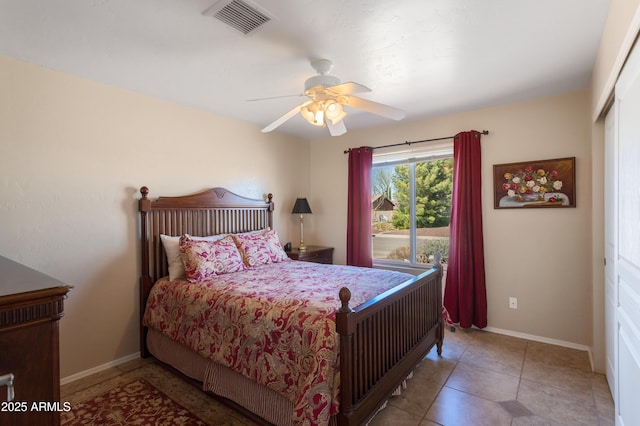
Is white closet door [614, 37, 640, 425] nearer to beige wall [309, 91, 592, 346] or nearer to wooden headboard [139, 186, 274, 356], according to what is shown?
beige wall [309, 91, 592, 346]

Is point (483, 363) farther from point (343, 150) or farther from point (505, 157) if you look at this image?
point (343, 150)

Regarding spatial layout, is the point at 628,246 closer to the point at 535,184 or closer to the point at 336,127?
the point at 535,184

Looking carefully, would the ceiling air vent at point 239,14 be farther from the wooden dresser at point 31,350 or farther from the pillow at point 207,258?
the pillow at point 207,258

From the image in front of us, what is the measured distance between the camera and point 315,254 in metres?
4.07

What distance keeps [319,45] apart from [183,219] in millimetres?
2090

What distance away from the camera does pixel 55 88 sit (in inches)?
94.3

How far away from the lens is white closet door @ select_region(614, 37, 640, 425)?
1.33 m

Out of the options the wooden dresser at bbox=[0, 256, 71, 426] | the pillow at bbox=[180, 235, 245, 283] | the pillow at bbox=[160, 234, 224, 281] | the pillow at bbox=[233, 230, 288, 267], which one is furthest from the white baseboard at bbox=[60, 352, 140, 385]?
the wooden dresser at bbox=[0, 256, 71, 426]

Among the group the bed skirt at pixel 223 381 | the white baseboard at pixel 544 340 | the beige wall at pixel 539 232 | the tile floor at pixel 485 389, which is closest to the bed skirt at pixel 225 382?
the bed skirt at pixel 223 381

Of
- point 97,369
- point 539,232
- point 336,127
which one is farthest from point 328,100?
point 97,369

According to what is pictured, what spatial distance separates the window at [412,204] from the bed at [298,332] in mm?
1049

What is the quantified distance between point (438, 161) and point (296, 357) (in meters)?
2.90

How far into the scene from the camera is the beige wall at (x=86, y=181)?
2.24 meters

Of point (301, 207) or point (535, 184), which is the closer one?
point (535, 184)
